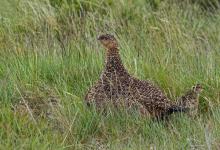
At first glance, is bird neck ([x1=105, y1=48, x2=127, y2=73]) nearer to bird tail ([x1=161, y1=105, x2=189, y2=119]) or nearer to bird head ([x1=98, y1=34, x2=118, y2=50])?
bird head ([x1=98, y1=34, x2=118, y2=50])

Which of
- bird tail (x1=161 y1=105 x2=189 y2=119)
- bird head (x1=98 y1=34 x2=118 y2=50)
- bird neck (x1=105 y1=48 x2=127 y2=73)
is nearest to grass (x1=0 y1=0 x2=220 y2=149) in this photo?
bird tail (x1=161 y1=105 x2=189 y2=119)

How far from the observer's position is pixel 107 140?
5.84 m

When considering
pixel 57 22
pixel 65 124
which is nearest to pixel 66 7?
pixel 57 22

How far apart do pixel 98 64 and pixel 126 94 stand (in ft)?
4.11

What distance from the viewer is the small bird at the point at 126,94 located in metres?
6.14

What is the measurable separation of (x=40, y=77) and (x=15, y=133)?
5.17 ft

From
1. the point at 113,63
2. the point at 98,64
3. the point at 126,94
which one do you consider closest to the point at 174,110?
the point at 126,94

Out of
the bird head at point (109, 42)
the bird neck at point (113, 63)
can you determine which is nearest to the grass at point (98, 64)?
the bird neck at point (113, 63)

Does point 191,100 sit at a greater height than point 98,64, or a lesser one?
lesser

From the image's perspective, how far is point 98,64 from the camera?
7.39 metres

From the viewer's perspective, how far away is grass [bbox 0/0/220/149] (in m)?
5.71

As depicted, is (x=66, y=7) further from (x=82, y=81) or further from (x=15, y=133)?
(x=15, y=133)

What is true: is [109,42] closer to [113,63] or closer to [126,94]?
[113,63]

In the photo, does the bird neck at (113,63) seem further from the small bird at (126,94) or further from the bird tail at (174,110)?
the bird tail at (174,110)
